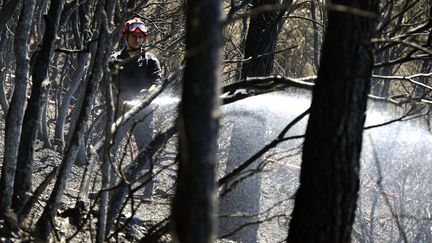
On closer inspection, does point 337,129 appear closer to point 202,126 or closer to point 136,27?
point 202,126

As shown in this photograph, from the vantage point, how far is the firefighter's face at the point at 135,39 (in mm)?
8219

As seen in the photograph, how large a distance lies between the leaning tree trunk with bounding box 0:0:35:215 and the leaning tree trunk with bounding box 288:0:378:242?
2.24 m

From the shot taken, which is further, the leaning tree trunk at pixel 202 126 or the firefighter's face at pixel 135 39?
the firefighter's face at pixel 135 39

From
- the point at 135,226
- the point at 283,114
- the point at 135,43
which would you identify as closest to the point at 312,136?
the point at 135,226

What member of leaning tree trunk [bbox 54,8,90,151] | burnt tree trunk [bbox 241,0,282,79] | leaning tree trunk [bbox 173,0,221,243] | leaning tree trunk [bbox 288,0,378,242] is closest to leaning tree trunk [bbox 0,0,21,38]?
burnt tree trunk [bbox 241,0,282,79]

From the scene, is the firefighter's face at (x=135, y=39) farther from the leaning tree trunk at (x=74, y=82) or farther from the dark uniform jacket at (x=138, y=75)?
the leaning tree trunk at (x=74, y=82)

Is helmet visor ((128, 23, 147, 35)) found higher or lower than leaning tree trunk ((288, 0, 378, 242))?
higher

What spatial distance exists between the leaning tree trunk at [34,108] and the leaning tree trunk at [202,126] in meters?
3.34

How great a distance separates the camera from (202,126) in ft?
7.82

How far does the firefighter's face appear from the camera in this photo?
822 cm

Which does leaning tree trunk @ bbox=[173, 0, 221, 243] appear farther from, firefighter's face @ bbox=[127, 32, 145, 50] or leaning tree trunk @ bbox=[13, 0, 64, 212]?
firefighter's face @ bbox=[127, 32, 145, 50]

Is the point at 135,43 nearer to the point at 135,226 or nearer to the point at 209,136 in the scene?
the point at 135,226

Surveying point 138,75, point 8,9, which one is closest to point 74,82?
point 138,75

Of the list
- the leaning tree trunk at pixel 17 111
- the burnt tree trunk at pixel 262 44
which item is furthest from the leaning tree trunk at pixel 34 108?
the burnt tree trunk at pixel 262 44
